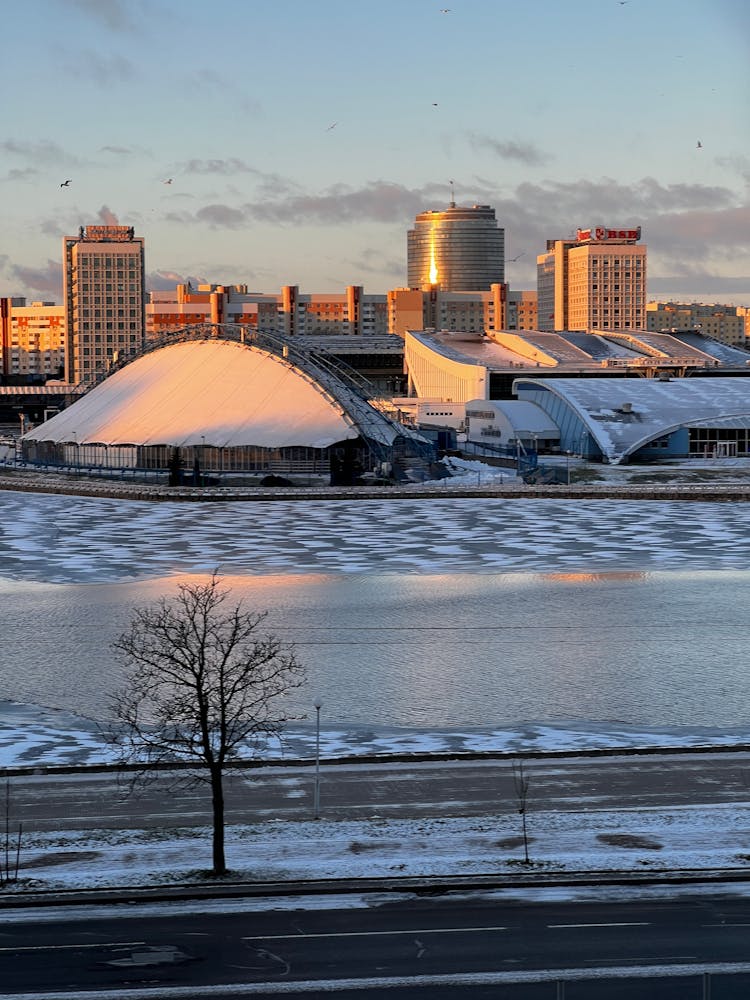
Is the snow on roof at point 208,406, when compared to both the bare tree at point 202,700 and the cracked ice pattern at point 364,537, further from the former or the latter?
the bare tree at point 202,700

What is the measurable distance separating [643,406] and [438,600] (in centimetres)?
6097

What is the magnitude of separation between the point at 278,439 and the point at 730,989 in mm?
73583

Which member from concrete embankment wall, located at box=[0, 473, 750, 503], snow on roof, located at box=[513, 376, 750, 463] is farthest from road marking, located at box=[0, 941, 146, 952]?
snow on roof, located at box=[513, 376, 750, 463]

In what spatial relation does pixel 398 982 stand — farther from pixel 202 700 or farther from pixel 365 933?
pixel 202 700

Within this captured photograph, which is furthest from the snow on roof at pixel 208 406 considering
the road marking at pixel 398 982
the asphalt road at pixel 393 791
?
the road marking at pixel 398 982

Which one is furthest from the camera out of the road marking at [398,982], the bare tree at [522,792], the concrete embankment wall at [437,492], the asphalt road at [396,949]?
the concrete embankment wall at [437,492]

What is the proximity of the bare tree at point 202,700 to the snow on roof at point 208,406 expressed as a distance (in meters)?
47.3

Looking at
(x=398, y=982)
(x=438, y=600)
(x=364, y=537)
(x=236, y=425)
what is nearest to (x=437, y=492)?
(x=236, y=425)

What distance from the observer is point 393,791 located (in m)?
24.3

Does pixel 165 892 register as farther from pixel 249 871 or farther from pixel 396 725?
pixel 396 725

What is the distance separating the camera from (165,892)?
19.0 m

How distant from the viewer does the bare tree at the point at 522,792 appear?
20531 millimetres

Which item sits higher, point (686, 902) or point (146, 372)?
point (146, 372)

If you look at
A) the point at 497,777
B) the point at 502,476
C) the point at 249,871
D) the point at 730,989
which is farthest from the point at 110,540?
the point at 730,989
